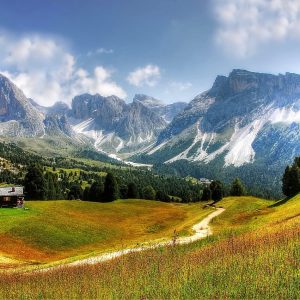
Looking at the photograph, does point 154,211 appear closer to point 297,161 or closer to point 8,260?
point 297,161

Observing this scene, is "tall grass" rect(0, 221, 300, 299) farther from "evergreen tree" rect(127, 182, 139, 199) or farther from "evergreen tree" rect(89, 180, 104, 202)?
"evergreen tree" rect(127, 182, 139, 199)

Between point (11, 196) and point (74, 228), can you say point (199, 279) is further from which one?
point (11, 196)

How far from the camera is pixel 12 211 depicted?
3184 inches

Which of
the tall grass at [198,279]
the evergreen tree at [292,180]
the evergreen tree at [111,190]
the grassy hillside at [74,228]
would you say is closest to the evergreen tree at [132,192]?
the evergreen tree at [111,190]

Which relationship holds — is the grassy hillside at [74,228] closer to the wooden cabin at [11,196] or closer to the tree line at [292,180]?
the wooden cabin at [11,196]

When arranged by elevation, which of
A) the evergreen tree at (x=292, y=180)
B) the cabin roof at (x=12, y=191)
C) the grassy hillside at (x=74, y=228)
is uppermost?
the evergreen tree at (x=292, y=180)

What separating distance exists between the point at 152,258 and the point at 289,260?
27.0 ft

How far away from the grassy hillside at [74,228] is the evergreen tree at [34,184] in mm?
33528

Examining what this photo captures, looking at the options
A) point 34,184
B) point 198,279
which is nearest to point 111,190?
point 34,184

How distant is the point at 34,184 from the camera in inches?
5320

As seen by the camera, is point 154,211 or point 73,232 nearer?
point 73,232

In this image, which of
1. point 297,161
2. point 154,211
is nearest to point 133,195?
point 154,211

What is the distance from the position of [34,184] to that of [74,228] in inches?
2468

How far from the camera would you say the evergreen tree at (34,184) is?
13462cm
